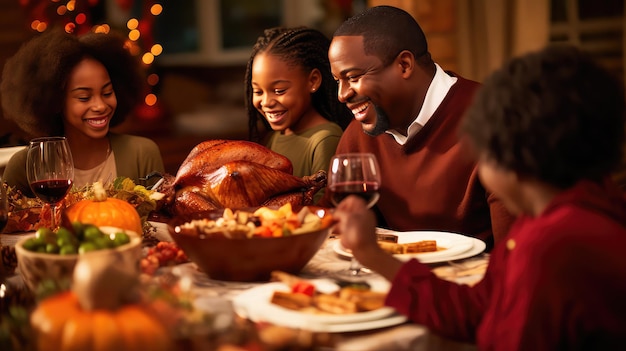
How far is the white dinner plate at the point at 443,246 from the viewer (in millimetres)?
1639

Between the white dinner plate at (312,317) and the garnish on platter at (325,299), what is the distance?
15 mm

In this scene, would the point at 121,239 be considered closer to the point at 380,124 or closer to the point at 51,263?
the point at 51,263

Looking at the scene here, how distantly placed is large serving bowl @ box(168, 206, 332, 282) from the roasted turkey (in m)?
0.46

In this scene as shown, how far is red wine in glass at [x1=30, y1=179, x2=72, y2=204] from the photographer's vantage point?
6.27 ft

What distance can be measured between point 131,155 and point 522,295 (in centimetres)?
229

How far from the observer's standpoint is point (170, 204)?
218cm

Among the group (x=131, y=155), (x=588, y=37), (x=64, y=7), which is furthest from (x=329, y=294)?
(x=64, y=7)

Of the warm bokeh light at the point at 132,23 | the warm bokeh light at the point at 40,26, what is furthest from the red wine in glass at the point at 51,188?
the warm bokeh light at the point at 132,23

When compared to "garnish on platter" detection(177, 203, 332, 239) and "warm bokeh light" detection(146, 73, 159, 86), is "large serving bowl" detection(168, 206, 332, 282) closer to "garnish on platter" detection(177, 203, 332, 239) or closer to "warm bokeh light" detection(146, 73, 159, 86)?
"garnish on platter" detection(177, 203, 332, 239)

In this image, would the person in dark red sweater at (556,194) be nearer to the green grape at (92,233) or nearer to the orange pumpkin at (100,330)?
the orange pumpkin at (100,330)

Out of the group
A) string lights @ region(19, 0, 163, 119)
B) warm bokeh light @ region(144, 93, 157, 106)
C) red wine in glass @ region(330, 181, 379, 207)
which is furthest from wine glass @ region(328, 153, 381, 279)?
warm bokeh light @ region(144, 93, 157, 106)

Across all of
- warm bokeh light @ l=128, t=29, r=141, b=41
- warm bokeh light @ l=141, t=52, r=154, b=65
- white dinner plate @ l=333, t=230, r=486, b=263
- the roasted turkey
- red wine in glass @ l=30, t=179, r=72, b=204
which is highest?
warm bokeh light @ l=128, t=29, r=141, b=41

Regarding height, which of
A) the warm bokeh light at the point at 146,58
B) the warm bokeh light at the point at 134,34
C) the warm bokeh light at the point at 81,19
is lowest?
the warm bokeh light at the point at 146,58

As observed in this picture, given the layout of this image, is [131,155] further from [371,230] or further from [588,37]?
[588,37]
